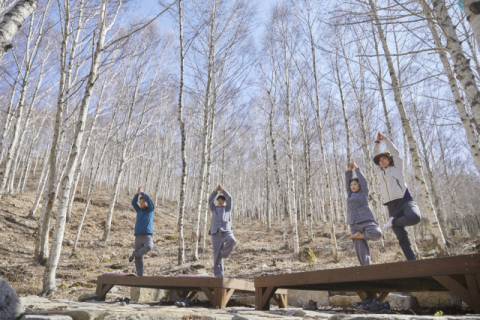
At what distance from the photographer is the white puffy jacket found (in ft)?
12.2

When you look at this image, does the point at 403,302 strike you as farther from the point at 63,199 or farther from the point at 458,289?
the point at 63,199

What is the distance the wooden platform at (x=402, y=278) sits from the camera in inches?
91.7

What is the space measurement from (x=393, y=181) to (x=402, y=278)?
1.43 meters

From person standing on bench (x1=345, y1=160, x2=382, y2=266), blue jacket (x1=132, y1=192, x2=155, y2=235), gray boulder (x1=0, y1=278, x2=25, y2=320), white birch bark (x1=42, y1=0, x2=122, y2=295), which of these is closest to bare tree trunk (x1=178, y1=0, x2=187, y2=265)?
blue jacket (x1=132, y1=192, x2=155, y2=235)

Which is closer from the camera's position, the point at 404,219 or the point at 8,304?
the point at 8,304

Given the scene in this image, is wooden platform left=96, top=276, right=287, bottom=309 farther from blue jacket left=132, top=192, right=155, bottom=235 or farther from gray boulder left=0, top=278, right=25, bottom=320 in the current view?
gray boulder left=0, top=278, right=25, bottom=320

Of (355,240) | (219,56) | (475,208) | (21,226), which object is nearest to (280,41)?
(219,56)

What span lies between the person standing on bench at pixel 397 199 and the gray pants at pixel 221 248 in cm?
245

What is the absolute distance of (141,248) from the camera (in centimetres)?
541

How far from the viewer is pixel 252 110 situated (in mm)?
21797

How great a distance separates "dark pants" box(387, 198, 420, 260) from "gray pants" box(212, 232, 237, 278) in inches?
97.4

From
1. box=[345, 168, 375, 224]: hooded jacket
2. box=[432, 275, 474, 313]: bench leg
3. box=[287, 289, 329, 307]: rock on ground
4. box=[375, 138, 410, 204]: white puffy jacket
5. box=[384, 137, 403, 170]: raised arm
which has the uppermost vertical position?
box=[384, 137, 403, 170]: raised arm

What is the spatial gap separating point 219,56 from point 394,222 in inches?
374

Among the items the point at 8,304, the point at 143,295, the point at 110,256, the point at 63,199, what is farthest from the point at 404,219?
the point at 110,256
